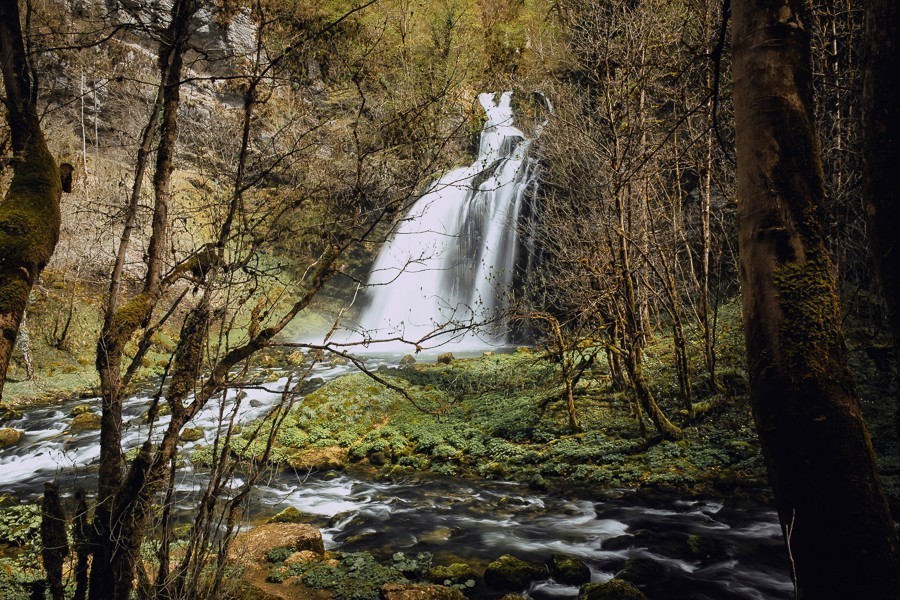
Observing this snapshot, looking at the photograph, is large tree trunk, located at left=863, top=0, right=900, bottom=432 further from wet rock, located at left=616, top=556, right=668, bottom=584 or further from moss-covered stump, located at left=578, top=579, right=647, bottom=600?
wet rock, located at left=616, top=556, right=668, bottom=584

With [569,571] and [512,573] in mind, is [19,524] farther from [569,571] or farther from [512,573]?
[569,571]

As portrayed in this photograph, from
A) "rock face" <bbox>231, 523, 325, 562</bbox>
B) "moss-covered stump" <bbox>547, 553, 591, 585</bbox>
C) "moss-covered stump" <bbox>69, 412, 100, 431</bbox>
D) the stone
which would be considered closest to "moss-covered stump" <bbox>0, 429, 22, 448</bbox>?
"moss-covered stump" <bbox>69, 412, 100, 431</bbox>

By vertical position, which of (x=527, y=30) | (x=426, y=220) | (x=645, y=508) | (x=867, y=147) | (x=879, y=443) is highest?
(x=527, y=30)

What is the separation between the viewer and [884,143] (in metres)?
1.57

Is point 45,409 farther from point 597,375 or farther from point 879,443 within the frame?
point 879,443

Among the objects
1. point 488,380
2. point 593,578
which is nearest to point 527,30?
point 488,380

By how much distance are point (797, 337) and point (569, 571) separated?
424 cm

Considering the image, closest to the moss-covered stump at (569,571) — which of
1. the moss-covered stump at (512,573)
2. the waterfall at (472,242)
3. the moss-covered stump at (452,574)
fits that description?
the moss-covered stump at (512,573)

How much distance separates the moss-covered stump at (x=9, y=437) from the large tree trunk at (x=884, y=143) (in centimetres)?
1388

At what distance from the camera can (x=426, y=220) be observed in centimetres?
1948

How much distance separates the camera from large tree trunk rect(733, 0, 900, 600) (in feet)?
5.47

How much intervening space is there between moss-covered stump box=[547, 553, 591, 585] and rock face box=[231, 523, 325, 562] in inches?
101

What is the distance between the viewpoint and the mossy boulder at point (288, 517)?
22.1 ft

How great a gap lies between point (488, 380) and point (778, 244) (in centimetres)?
1075
